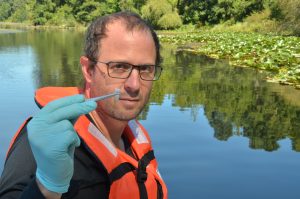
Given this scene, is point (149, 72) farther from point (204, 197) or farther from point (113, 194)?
point (204, 197)

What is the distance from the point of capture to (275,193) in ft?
16.5

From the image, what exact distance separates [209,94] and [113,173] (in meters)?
8.70

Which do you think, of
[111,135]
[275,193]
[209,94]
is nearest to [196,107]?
[209,94]

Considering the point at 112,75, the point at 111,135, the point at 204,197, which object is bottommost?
the point at 204,197

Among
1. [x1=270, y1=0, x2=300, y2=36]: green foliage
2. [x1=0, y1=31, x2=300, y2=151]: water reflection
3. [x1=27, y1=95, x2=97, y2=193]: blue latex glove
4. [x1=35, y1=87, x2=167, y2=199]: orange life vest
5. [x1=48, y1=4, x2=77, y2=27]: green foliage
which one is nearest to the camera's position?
[x1=27, y1=95, x2=97, y2=193]: blue latex glove

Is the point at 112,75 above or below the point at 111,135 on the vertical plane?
above

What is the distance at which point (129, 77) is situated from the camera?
84.3 inches

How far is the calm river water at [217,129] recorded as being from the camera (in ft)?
17.3

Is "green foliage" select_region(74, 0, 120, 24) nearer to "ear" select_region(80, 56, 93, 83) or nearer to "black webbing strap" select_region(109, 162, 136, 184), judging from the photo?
"ear" select_region(80, 56, 93, 83)

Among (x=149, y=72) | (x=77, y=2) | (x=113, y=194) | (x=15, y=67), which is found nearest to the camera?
(x=113, y=194)

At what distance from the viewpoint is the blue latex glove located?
1403 mm

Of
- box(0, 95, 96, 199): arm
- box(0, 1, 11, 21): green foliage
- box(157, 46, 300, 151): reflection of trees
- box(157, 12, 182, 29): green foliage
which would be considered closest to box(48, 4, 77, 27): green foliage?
box(157, 12, 182, 29): green foliage

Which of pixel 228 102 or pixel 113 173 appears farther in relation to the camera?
pixel 228 102

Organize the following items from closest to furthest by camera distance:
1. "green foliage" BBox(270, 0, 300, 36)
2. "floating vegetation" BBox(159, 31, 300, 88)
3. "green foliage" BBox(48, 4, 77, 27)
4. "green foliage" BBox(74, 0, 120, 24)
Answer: "floating vegetation" BBox(159, 31, 300, 88) < "green foliage" BBox(270, 0, 300, 36) < "green foliage" BBox(74, 0, 120, 24) < "green foliage" BBox(48, 4, 77, 27)
